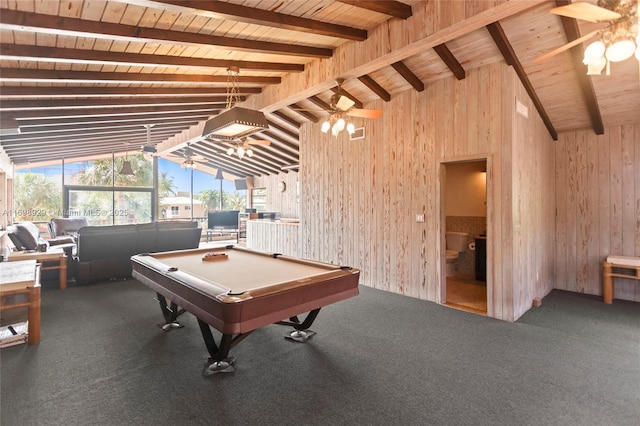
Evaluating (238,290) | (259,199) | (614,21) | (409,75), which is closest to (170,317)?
(238,290)

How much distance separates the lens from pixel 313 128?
627cm

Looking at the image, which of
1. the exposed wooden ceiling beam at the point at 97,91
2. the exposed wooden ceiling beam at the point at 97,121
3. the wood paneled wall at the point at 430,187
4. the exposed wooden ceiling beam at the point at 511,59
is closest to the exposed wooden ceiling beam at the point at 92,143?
the exposed wooden ceiling beam at the point at 97,121

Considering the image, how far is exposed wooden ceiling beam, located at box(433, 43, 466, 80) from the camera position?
3631mm

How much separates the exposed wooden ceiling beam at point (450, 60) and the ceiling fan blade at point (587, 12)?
6.12ft

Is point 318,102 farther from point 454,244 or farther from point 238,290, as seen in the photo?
point 238,290

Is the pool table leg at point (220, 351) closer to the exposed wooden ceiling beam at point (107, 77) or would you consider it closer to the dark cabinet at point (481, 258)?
the exposed wooden ceiling beam at point (107, 77)

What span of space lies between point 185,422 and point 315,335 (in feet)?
5.08

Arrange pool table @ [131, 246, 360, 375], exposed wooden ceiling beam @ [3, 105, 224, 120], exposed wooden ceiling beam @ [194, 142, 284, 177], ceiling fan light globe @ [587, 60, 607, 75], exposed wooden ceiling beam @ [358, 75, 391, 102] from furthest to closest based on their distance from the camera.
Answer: exposed wooden ceiling beam @ [194, 142, 284, 177] < exposed wooden ceiling beam @ [3, 105, 224, 120] < exposed wooden ceiling beam @ [358, 75, 391, 102] < ceiling fan light globe @ [587, 60, 607, 75] < pool table @ [131, 246, 360, 375]

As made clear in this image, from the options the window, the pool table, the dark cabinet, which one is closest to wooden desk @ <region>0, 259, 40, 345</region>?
the pool table

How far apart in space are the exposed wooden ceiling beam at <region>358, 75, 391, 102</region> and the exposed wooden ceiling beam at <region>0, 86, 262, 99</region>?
7.49ft

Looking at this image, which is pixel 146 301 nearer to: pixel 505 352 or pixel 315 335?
pixel 315 335

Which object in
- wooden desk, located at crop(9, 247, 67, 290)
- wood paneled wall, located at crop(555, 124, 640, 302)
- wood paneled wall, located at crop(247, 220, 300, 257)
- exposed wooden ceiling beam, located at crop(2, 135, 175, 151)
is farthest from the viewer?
wood paneled wall, located at crop(247, 220, 300, 257)

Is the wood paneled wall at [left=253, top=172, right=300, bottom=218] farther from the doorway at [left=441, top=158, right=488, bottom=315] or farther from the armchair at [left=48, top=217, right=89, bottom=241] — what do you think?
the armchair at [left=48, top=217, right=89, bottom=241]

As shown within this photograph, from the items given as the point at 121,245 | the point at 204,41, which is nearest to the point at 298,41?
the point at 204,41
